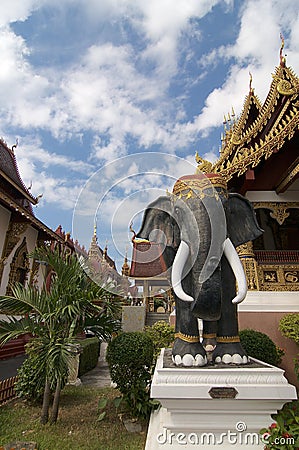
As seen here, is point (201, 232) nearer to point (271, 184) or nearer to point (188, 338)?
point (188, 338)

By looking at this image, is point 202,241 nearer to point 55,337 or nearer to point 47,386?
point 55,337

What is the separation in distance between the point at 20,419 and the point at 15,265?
21.3ft

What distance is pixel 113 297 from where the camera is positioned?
4.17m

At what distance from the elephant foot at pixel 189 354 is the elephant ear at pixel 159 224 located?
34.5 inches

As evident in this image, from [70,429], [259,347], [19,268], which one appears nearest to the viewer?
[70,429]

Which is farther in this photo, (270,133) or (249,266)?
(249,266)

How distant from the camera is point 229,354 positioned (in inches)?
91.2

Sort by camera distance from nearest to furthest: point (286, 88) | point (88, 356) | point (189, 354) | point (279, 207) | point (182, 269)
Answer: point (189, 354)
point (182, 269)
point (286, 88)
point (279, 207)
point (88, 356)

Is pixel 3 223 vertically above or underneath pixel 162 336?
above

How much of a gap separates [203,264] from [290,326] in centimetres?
269

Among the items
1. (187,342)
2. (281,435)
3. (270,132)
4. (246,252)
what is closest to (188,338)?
(187,342)

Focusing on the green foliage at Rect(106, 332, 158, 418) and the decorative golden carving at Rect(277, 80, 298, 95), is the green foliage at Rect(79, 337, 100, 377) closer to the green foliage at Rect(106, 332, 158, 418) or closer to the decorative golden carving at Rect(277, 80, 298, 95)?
the green foliage at Rect(106, 332, 158, 418)

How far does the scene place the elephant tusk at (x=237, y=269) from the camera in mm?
2201

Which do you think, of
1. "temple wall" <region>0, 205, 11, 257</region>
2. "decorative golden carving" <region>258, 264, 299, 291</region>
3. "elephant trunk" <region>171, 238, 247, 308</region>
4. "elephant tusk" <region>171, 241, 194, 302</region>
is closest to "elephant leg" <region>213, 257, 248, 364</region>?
"elephant trunk" <region>171, 238, 247, 308</region>
